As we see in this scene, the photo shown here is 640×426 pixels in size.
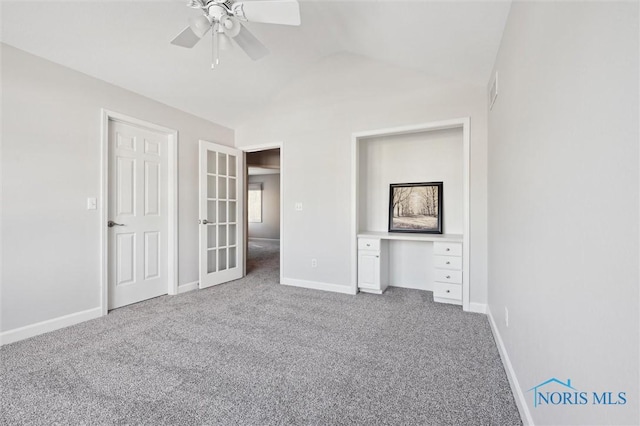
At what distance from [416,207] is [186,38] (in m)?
3.02

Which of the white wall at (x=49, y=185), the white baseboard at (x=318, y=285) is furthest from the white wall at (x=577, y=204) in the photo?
the white wall at (x=49, y=185)

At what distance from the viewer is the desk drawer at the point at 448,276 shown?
315 cm

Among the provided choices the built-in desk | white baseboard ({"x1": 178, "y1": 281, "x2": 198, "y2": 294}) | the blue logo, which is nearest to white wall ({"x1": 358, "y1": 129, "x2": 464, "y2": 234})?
the built-in desk

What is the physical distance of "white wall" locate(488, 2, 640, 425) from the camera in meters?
0.68

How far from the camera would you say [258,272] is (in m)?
4.83

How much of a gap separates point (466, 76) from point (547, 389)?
281 cm

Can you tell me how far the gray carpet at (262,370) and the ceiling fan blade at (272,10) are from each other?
236 centimetres

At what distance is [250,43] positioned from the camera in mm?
2254

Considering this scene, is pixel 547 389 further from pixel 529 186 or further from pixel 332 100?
pixel 332 100

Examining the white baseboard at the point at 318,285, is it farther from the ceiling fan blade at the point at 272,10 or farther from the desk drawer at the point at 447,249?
the ceiling fan blade at the point at 272,10

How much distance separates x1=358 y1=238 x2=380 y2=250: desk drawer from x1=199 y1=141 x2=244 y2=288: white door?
1.96m

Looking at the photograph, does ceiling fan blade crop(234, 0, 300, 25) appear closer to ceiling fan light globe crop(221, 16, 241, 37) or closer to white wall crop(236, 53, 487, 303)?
ceiling fan light globe crop(221, 16, 241, 37)

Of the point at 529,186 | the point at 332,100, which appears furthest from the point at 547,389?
the point at 332,100

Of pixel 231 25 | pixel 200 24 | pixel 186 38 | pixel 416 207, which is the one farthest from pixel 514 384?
pixel 186 38
